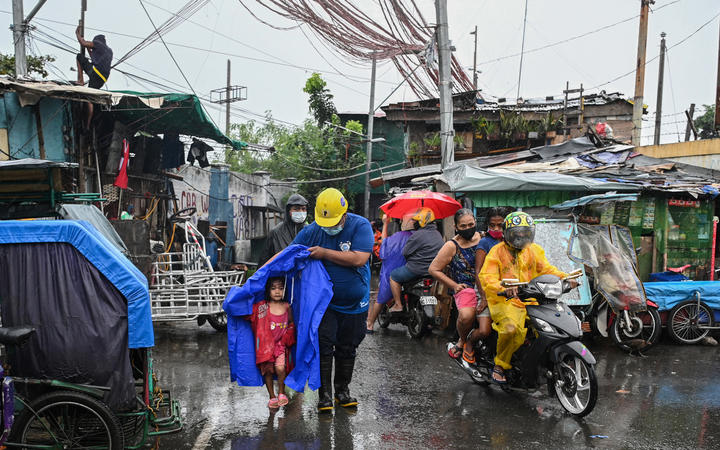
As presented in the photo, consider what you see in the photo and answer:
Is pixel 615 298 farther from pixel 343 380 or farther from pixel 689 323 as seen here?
pixel 343 380

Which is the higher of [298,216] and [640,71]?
[640,71]

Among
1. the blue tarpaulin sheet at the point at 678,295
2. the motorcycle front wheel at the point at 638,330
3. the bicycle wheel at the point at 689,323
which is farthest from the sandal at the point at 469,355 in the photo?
the bicycle wheel at the point at 689,323

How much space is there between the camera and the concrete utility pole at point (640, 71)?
797 inches

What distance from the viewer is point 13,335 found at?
353 centimetres

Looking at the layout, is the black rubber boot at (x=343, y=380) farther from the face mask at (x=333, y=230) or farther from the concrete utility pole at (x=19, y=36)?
the concrete utility pole at (x=19, y=36)

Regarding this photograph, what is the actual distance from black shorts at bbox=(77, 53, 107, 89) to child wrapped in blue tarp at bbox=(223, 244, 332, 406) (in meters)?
7.74

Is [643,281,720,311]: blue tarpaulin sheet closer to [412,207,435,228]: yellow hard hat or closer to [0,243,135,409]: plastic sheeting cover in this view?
[412,207,435,228]: yellow hard hat

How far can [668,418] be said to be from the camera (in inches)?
207

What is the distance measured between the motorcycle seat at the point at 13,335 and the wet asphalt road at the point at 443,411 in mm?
1514

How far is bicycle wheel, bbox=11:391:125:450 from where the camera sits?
3650 millimetres

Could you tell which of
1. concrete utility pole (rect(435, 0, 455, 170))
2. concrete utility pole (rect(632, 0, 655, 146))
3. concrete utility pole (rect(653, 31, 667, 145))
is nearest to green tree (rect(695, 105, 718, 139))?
concrete utility pole (rect(653, 31, 667, 145))

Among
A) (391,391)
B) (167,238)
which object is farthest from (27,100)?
(391,391)

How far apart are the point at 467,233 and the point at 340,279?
7.42 feet

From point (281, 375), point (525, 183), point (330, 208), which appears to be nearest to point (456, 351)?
point (281, 375)
